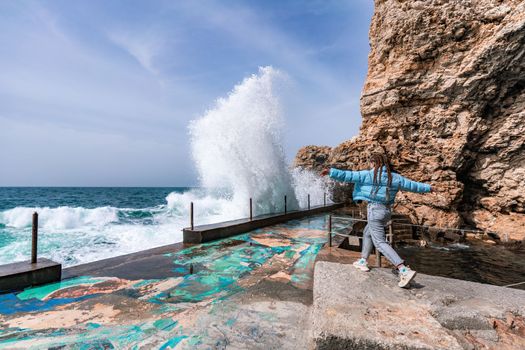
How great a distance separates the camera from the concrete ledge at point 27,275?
14.4 ft

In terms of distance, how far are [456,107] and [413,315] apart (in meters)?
15.9

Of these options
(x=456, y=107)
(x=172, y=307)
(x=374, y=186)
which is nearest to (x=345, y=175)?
(x=374, y=186)

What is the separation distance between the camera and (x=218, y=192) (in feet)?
74.1

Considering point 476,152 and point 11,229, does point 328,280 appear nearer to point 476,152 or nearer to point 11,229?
point 476,152

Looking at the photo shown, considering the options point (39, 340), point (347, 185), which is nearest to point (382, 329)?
point (39, 340)

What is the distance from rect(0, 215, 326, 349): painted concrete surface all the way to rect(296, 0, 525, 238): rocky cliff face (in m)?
12.8

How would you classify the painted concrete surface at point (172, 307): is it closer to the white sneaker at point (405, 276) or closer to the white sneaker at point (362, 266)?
the white sneaker at point (362, 266)

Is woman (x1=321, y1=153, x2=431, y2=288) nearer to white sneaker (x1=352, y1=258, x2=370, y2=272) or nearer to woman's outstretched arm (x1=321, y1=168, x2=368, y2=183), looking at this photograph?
woman's outstretched arm (x1=321, y1=168, x2=368, y2=183)

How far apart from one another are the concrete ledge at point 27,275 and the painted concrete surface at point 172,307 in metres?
0.22

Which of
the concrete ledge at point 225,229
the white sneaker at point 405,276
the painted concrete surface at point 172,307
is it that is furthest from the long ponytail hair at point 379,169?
the concrete ledge at point 225,229

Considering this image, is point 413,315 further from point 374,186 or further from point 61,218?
point 61,218

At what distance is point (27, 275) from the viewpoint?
181 inches

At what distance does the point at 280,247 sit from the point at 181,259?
8.96 ft

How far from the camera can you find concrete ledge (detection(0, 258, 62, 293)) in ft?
14.4
